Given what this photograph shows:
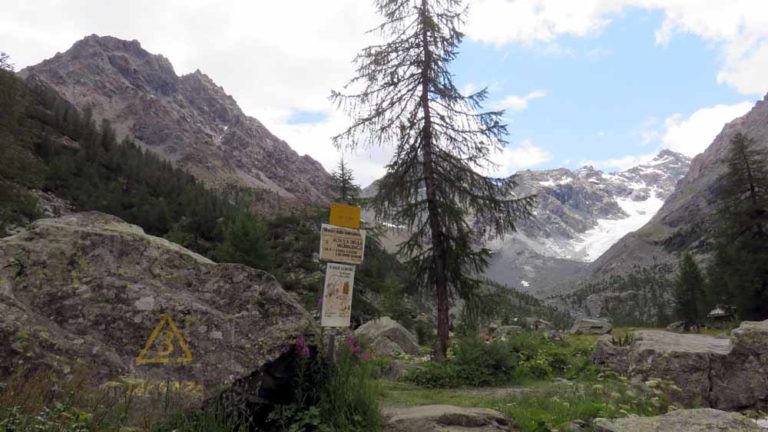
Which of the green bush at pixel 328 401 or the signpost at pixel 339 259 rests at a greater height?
the signpost at pixel 339 259

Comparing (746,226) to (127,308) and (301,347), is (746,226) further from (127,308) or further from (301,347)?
(127,308)

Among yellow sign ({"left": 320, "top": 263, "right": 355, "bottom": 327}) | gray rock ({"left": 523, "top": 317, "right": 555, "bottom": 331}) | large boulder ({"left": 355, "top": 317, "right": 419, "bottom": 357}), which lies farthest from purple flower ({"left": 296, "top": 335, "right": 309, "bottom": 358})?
gray rock ({"left": 523, "top": 317, "right": 555, "bottom": 331})

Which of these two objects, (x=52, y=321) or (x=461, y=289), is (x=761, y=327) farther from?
(x=52, y=321)

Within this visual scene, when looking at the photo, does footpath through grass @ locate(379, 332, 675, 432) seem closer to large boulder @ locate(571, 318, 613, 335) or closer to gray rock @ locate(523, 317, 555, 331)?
gray rock @ locate(523, 317, 555, 331)

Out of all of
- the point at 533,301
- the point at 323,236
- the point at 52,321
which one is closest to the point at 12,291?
the point at 52,321

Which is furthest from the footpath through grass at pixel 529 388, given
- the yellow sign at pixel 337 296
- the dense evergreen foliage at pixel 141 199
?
the dense evergreen foliage at pixel 141 199

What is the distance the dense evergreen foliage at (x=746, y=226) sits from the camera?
3162cm

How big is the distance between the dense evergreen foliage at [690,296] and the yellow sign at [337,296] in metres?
51.9

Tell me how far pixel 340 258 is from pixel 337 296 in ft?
1.67

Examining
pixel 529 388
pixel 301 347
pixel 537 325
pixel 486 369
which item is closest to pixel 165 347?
pixel 301 347

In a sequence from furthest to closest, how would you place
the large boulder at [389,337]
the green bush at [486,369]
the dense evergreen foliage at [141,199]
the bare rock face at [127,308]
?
1. the dense evergreen foliage at [141,199]
2. the large boulder at [389,337]
3. the green bush at [486,369]
4. the bare rock face at [127,308]

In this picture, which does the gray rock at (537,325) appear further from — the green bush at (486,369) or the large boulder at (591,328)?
the green bush at (486,369)

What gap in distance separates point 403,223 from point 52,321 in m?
11.3

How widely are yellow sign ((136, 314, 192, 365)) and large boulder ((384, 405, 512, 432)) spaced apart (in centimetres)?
241
